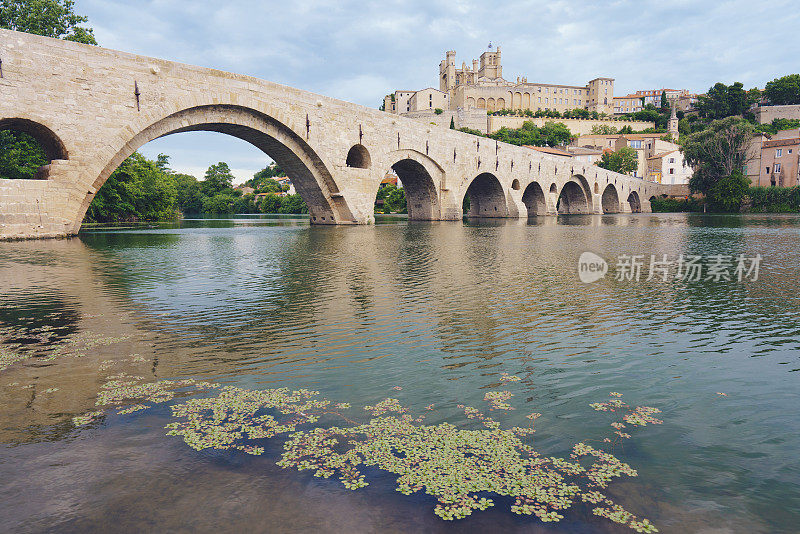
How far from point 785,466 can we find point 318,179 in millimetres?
27304

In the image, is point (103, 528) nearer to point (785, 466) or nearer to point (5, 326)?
point (785, 466)

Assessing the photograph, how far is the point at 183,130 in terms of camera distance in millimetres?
22484

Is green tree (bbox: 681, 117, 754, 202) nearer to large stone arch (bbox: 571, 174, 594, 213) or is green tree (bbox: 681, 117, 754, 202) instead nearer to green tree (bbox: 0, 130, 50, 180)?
large stone arch (bbox: 571, 174, 594, 213)

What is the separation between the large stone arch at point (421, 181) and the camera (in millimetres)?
35562

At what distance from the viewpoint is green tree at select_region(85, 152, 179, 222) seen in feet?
110

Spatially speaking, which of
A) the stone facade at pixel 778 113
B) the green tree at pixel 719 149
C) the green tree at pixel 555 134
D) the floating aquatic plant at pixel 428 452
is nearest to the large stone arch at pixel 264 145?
the floating aquatic plant at pixel 428 452

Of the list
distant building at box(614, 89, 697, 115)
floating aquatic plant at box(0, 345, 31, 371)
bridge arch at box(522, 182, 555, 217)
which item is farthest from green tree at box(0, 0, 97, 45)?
distant building at box(614, 89, 697, 115)

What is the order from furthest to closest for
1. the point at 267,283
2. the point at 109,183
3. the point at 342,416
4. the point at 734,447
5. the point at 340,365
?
the point at 109,183
the point at 267,283
the point at 340,365
the point at 342,416
the point at 734,447

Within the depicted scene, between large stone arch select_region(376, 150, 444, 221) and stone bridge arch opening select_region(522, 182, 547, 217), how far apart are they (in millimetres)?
19534

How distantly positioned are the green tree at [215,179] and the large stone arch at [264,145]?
86.4m

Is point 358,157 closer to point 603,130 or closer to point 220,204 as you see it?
point 220,204

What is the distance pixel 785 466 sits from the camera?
9.80 feet

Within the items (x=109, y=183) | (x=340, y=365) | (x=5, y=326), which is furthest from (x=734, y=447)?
(x=109, y=183)

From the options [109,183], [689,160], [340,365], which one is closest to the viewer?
[340,365]
